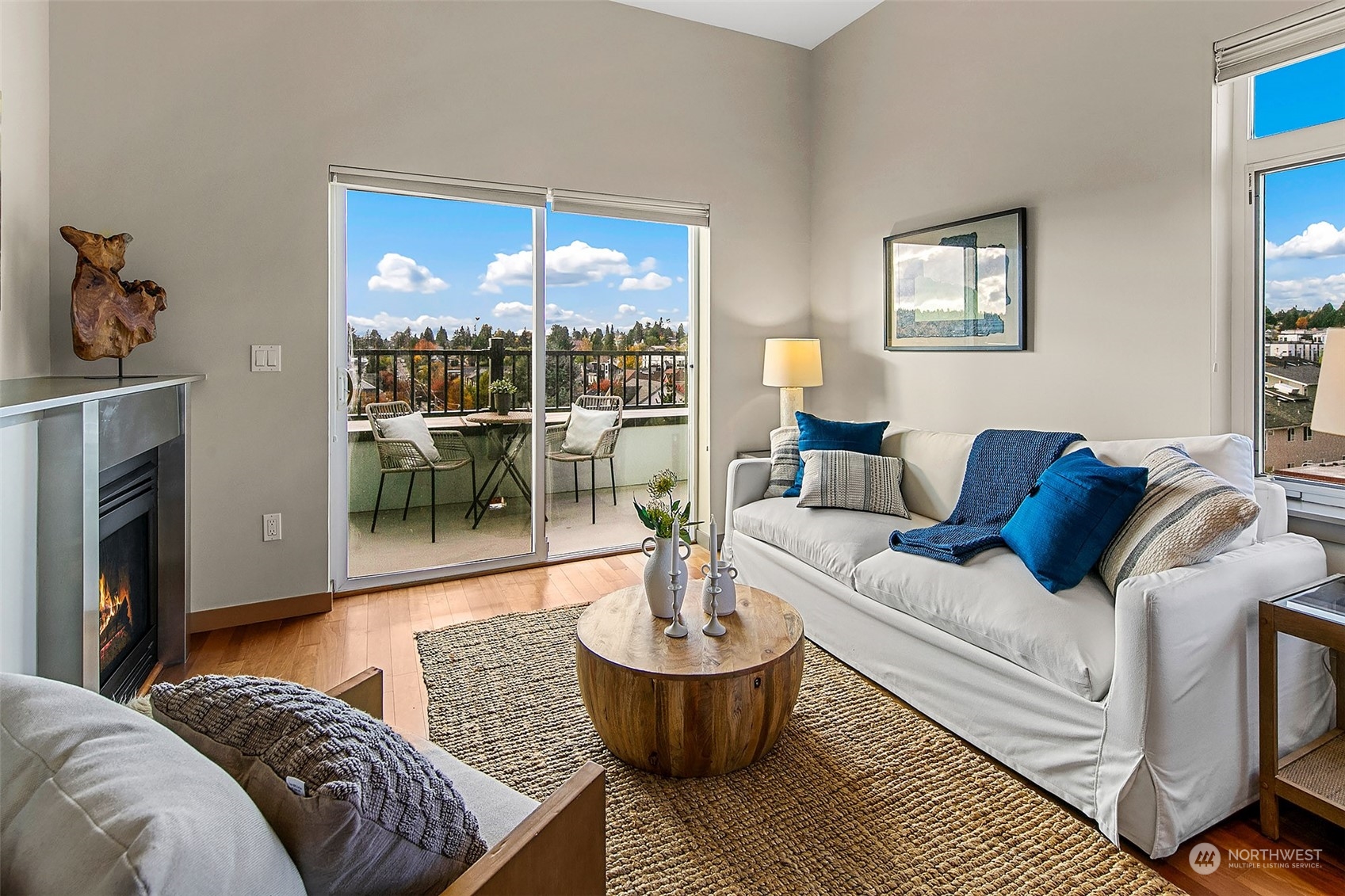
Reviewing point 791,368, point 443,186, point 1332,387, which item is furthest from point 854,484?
point 443,186

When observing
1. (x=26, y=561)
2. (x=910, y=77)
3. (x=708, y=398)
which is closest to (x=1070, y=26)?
(x=910, y=77)

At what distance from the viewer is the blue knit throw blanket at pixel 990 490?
8.07ft

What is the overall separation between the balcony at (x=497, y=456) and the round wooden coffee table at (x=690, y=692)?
1.98 meters

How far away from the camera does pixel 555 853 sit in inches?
39.2

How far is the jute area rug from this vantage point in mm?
1623

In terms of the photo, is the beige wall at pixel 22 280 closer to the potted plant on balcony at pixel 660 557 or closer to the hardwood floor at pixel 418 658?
the hardwood floor at pixel 418 658

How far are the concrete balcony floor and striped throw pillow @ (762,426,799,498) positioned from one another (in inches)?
43.4

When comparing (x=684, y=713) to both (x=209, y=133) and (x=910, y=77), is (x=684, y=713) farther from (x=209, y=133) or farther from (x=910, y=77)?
(x=910, y=77)

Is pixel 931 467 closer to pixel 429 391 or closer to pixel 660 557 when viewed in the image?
pixel 660 557

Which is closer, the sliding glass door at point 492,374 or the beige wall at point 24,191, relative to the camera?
the beige wall at point 24,191

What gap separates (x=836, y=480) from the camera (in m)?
3.16

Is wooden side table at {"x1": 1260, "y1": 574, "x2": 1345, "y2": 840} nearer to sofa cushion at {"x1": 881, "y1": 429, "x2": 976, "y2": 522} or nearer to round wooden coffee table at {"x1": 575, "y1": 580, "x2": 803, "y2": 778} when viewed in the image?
round wooden coffee table at {"x1": 575, "y1": 580, "x2": 803, "y2": 778}

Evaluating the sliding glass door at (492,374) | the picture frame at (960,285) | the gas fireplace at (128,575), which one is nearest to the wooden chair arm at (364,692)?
the gas fireplace at (128,575)

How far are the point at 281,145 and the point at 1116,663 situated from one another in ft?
12.1
